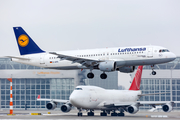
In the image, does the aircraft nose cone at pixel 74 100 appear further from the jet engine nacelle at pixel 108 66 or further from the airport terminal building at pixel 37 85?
the airport terminal building at pixel 37 85

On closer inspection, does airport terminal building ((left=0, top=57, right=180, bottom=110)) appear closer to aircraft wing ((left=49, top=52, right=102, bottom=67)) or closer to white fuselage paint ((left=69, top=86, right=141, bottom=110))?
white fuselage paint ((left=69, top=86, right=141, bottom=110))

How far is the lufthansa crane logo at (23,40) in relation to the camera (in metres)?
66.2

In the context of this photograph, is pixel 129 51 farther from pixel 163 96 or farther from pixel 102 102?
pixel 163 96

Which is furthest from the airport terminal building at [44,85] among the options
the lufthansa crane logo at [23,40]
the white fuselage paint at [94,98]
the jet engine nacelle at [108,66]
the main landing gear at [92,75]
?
the jet engine nacelle at [108,66]

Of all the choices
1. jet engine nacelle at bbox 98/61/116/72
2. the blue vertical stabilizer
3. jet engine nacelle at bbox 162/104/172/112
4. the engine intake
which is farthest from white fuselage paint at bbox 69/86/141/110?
jet engine nacelle at bbox 98/61/116/72

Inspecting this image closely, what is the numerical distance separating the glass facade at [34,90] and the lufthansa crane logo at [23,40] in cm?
5400

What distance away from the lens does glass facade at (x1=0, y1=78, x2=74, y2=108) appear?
120 meters

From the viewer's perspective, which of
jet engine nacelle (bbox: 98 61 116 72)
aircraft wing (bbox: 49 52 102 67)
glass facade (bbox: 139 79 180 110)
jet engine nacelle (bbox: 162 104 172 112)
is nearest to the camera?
jet engine nacelle (bbox: 98 61 116 72)

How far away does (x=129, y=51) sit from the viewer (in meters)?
54.4

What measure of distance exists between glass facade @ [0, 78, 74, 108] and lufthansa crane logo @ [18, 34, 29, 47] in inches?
2126

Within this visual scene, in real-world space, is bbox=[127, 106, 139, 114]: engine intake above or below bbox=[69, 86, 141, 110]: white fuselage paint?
below


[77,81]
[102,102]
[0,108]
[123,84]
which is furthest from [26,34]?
[123,84]

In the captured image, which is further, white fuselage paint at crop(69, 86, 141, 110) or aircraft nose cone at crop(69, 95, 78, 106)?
white fuselage paint at crop(69, 86, 141, 110)

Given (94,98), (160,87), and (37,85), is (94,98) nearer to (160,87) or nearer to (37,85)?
(37,85)
